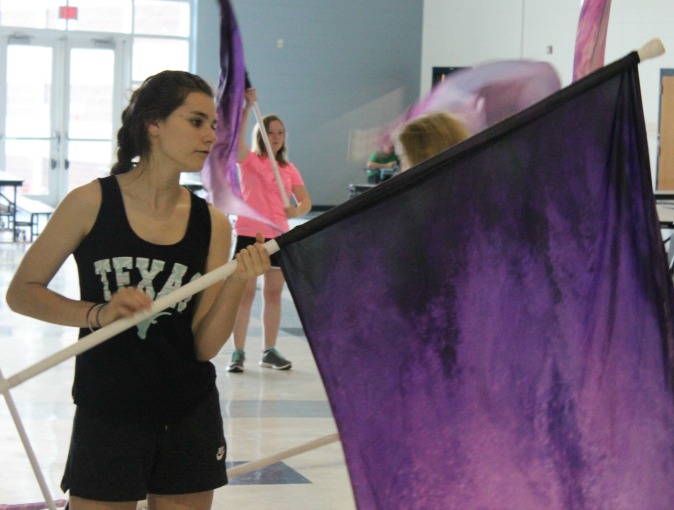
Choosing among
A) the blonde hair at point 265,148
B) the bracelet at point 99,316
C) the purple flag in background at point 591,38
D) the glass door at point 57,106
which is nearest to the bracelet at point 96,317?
the bracelet at point 99,316

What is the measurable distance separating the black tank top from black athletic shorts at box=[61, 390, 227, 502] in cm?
3

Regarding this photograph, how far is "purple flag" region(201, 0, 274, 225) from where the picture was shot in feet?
13.6

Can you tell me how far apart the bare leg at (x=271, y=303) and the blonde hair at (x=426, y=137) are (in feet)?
11.0

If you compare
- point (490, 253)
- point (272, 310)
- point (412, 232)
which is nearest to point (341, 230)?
point (412, 232)

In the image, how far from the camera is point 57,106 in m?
19.6

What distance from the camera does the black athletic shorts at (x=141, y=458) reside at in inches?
85.4

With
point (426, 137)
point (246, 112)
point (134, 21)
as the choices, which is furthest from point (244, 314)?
point (134, 21)

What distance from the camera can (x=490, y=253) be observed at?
2.18 m

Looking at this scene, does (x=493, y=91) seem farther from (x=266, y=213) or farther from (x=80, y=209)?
(x=266, y=213)

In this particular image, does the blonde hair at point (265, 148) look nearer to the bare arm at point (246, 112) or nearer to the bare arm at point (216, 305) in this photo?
the bare arm at point (246, 112)

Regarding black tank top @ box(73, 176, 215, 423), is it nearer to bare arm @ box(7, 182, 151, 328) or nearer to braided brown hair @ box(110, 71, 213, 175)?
bare arm @ box(7, 182, 151, 328)

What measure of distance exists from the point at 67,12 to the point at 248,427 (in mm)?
15741

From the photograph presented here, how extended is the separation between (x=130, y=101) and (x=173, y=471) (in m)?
0.80

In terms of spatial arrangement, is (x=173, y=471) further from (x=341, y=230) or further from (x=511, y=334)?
(x=511, y=334)
